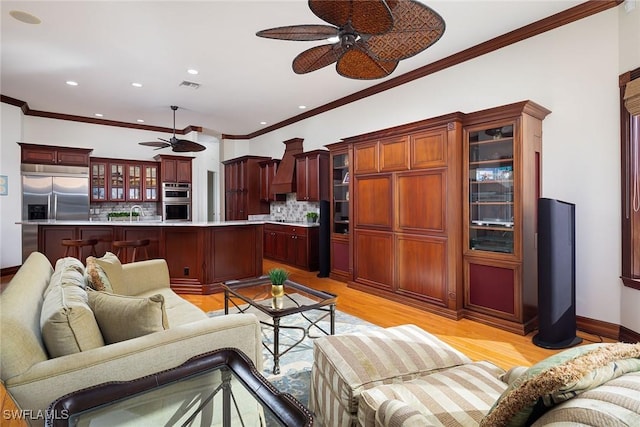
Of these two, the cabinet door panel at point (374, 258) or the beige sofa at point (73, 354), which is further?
the cabinet door panel at point (374, 258)

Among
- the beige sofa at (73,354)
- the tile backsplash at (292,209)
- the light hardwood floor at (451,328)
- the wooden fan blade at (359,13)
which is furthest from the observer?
the tile backsplash at (292,209)

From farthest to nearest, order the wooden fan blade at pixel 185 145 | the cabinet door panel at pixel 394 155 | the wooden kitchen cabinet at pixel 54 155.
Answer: the wooden kitchen cabinet at pixel 54 155 → the wooden fan blade at pixel 185 145 → the cabinet door panel at pixel 394 155

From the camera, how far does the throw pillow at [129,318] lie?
159 cm

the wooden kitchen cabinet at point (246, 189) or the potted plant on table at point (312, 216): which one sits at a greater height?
the wooden kitchen cabinet at point (246, 189)

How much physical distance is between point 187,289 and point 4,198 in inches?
157

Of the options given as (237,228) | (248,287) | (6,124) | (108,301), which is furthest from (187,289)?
(6,124)

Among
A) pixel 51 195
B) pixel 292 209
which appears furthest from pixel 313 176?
pixel 51 195

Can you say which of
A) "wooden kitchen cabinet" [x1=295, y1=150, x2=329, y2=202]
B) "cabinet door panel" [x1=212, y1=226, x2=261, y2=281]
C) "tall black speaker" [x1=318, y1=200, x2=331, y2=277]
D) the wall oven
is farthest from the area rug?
the wall oven

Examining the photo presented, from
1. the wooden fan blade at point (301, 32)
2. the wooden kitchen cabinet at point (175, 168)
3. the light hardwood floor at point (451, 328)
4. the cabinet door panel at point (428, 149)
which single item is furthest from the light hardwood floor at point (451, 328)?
the wooden kitchen cabinet at point (175, 168)

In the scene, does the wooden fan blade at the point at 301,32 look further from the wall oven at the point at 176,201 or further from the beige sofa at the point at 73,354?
the wall oven at the point at 176,201

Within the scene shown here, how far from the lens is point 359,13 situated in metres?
1.86

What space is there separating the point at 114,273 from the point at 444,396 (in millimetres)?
2751

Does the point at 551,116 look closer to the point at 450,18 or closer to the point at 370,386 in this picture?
the point at 450,18

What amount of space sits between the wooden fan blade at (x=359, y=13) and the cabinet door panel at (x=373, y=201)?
8.95 feet
